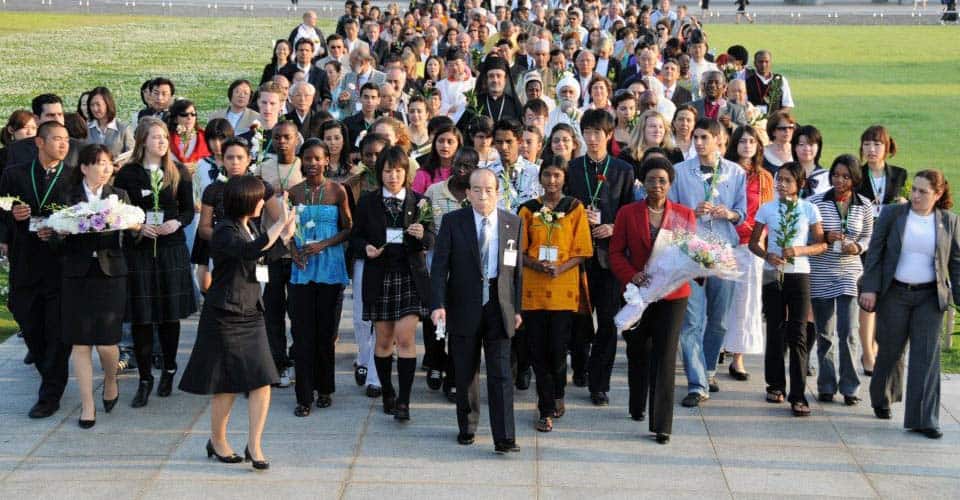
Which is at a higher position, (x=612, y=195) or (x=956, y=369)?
(x=612, y=195)

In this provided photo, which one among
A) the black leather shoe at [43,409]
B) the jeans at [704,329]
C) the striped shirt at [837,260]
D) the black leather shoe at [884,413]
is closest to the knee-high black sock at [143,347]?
the black leather shoe at [43,409]

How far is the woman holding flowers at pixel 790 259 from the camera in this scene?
9656 mm

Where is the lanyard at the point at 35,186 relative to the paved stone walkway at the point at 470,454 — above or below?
above

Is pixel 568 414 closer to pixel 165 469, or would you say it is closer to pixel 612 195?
pixel 612 195

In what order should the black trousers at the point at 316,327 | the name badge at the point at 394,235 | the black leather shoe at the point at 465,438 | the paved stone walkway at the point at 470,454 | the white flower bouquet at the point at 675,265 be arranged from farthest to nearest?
the black trousers at the point at 316,327, the name badge at the point at 394,235, the black leather shoe at the point at 465,438, the white flower bouquet at the point at 675,265, the paved stone walkway at the point at 470,454

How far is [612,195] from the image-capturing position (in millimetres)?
10219

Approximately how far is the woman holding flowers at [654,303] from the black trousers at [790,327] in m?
0.93

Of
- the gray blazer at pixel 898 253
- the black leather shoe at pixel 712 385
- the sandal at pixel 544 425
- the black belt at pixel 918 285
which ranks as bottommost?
the black leather shoe at pixel 712 385

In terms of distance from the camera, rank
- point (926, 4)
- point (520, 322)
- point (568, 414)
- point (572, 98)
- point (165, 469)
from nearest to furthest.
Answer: point (165, 469), point (520, 322), point (568, 414), point (572, 98), point (926, 4)

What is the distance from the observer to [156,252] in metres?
9.92

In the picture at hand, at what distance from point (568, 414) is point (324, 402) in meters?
1.78

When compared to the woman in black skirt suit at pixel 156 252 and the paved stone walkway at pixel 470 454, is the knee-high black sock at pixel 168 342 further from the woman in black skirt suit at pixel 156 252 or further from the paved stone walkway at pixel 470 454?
the paved stone walkway at pixel 470 454

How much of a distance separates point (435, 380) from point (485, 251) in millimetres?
1936

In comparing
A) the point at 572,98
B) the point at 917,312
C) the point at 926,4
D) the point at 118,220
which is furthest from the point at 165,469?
the point at 926,4
